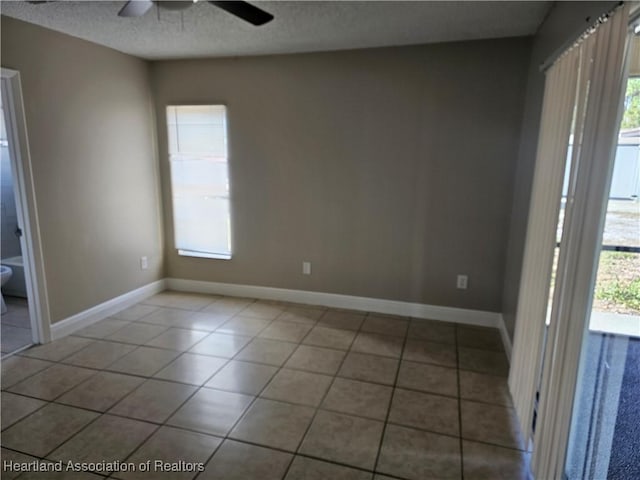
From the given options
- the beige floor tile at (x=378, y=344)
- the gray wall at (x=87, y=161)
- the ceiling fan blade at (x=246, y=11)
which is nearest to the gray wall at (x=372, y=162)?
the gray wall at (x=87, y=161)

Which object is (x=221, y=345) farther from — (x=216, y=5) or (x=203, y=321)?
(x=216, y=5)

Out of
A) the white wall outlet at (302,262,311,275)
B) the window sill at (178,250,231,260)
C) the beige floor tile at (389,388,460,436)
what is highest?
the window sill at (178,250,231,260)

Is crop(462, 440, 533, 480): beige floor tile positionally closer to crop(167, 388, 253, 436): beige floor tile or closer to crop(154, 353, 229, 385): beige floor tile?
crop(167, 388, 253, 436): beige floor tile

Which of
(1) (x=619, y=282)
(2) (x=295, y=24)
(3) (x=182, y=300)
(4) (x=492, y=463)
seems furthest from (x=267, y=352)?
(2) (x=295, y=24)

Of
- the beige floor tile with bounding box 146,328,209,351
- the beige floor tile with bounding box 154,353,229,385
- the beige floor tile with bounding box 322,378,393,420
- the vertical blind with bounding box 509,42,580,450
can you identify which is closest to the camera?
the vertical blind with bounding box 509,42,580,450

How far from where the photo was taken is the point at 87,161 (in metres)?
3.37

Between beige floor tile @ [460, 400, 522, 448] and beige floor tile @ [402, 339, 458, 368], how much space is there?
505 millimetres

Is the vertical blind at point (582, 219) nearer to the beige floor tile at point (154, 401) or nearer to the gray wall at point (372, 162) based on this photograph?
the gray wall at point (372, 162)

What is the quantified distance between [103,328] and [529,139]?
3748 mm

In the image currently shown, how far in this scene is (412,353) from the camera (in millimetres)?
3023

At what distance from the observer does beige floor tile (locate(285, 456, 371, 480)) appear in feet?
6.02

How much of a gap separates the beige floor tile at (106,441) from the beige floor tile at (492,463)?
5.45ft

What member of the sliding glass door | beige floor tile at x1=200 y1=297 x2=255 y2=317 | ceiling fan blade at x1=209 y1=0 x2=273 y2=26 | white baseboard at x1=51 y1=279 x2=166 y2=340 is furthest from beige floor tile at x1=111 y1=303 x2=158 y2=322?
the sliding glass door

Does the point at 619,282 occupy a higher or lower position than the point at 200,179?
lower
